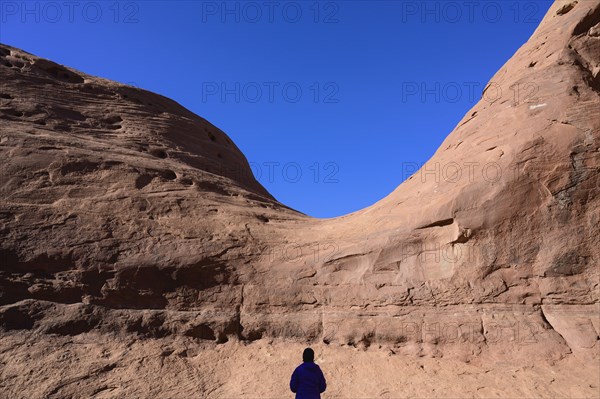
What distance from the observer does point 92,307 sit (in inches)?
340

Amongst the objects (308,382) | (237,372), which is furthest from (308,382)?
(237,372)

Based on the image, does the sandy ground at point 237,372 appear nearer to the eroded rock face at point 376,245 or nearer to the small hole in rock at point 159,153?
the eroded rock face at point 376,245

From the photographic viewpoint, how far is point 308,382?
18.9ft

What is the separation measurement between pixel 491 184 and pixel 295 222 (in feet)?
17.0

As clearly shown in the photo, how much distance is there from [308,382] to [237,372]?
101 inches

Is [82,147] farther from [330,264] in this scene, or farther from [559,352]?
[559,352]

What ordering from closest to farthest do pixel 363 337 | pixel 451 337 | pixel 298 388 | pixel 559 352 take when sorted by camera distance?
1. pixel 298 388
2. pixel 559 352
3. pixel 451 337
4. pixel 363 337

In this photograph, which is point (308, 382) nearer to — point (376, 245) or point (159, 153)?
point (376, 245)

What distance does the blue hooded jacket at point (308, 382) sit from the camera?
18.8ft

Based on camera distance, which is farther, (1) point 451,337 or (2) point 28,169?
(2) point 28,169

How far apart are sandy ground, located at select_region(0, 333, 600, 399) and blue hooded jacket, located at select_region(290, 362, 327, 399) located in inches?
62.3

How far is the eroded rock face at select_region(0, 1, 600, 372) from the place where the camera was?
→ 786cm

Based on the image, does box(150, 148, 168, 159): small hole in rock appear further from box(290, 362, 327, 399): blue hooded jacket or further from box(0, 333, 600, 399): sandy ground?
box(290, 362, 327, 399): blue hooded jacket

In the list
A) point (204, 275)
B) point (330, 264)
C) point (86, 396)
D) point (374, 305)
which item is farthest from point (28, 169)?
point (374, 305)
